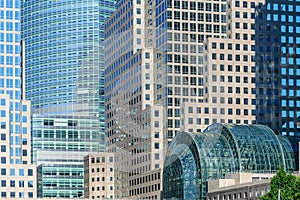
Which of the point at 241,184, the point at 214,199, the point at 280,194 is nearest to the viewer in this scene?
the point at 280,194

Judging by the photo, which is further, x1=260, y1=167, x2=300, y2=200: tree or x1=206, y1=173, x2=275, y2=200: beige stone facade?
x1=206, y1=173, x2=275, y2=200: beige stone facade

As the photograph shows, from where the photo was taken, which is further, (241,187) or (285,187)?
(241,187)

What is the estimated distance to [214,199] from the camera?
197 metres

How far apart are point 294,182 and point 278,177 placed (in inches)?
90.4

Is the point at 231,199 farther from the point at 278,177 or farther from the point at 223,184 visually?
the point at 278,177

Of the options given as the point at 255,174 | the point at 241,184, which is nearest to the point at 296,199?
the point at 241,184

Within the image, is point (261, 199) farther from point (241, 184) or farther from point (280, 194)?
point (241, 184)

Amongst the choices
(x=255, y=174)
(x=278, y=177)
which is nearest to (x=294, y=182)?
(x=278, y=177)

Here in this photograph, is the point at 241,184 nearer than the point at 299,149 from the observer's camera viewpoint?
Yes

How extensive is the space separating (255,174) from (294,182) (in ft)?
198

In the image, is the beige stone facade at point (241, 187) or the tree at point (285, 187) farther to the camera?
the beige stone facade at point (241, 187)

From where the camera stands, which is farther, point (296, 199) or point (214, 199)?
point (214, 199)

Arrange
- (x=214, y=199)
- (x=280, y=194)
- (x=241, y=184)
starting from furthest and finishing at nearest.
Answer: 1. (x=214, y=199)
2. (x=241, y=184)
3. (x=280, y=194)

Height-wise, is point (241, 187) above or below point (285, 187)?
below
